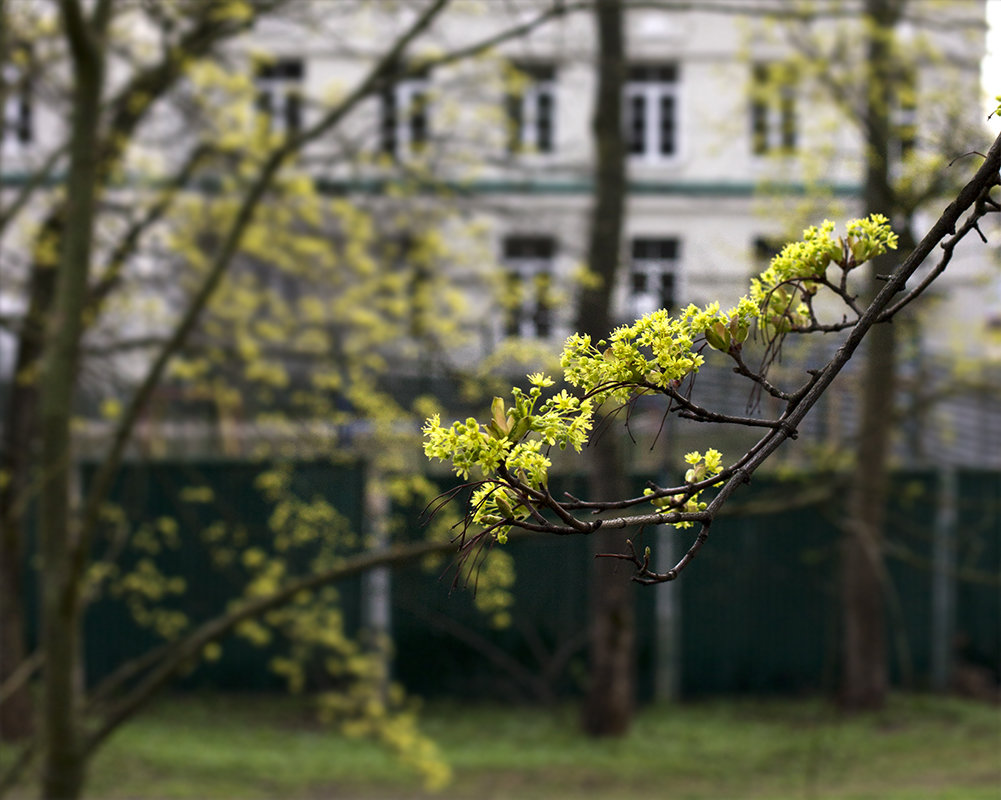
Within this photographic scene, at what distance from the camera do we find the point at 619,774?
9.62 m

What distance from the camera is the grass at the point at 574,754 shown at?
30.3 ft

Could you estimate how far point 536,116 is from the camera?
1623cm

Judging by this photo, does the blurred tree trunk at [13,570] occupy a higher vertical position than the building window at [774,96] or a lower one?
lower

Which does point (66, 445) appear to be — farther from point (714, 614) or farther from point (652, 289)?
point (714, 614)

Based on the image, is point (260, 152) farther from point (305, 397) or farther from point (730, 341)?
point (730, 341)

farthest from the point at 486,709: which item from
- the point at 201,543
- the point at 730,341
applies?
the point at 730,341

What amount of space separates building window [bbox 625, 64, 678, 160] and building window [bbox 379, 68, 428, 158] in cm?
399

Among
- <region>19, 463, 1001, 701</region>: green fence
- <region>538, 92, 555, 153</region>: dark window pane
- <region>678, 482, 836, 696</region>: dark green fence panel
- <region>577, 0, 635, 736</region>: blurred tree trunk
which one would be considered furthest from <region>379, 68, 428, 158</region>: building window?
<region>678, 482, 836, 696</region>: dark green fence panel

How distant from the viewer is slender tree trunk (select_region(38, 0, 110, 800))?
19.7 ft

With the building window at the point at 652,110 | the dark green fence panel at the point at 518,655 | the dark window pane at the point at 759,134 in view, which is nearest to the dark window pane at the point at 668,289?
the dark green fence panel at the point at 518,655

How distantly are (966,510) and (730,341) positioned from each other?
11287 millimetres

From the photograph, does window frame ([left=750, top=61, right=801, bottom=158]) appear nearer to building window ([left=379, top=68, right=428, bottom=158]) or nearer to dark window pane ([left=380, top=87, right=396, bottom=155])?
building window ([left=379, top=68, right=428, bottom=158])

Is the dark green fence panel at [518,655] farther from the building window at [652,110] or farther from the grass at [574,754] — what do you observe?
the building window at [652,110]

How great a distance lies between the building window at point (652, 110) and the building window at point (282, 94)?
492 cm
